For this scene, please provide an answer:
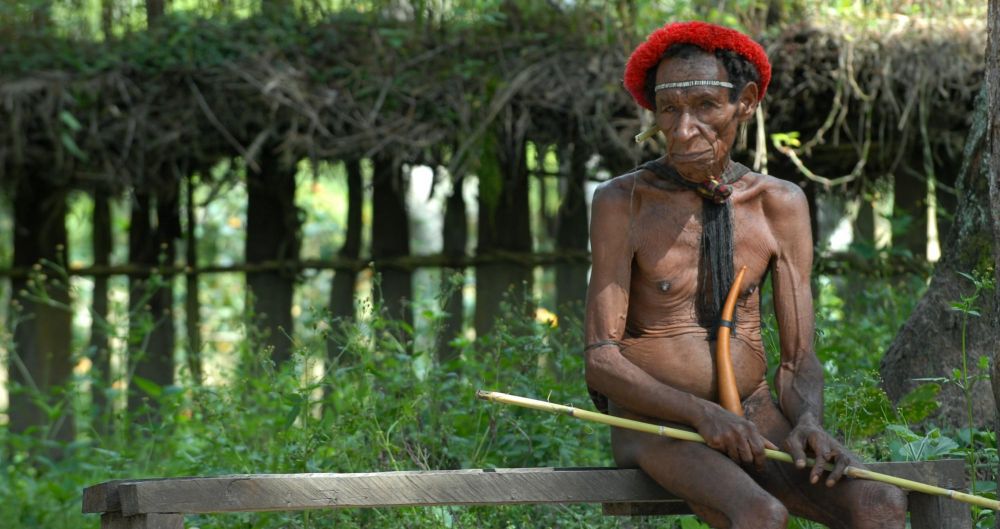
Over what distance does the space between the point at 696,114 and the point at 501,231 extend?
3.53 m

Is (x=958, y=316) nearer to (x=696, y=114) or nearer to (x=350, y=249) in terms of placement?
(x=696, y=114)

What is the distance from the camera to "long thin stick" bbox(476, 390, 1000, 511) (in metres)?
3.25

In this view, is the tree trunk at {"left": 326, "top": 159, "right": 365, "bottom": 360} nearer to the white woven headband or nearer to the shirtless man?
the shirtless man

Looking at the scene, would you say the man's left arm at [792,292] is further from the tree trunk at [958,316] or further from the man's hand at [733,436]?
the tree trunk at [958,316]

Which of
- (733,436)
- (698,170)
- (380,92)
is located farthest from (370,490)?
(380,92)

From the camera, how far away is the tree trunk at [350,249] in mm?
7113

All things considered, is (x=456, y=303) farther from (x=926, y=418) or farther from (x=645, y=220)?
(x=645, y=220)

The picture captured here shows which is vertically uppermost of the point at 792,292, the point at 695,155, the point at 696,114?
the point at 696,114

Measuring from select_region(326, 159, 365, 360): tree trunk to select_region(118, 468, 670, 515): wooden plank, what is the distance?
3.71m

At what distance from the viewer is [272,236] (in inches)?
287

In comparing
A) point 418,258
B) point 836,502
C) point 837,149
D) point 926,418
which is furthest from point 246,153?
point 836,502

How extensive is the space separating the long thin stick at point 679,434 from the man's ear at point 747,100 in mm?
895

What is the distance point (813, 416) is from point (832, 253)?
138 inches

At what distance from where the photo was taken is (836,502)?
3426 millimetres
